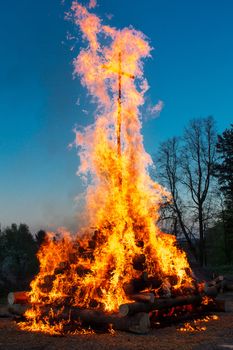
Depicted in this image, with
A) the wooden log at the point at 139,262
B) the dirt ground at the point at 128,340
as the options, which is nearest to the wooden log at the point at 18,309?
the dirt ground at the point at 128,340

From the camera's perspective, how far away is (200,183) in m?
32.4

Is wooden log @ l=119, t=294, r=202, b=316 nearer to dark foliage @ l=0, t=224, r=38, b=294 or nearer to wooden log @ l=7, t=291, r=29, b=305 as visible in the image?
wooden log @ l=7, t=291, r=29, b=305

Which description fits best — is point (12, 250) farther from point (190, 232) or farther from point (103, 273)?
point (103, 273)

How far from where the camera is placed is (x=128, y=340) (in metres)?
9.64

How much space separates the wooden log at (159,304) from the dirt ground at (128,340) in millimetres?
570

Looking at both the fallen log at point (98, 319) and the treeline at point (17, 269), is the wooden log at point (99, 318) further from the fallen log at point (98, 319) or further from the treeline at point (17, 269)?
A: the treeline at point (17, 269)

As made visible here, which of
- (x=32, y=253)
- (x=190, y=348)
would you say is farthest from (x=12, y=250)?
(x=190, y=348)

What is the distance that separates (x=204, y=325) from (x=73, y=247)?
18.1 ft

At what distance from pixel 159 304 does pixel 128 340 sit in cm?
188

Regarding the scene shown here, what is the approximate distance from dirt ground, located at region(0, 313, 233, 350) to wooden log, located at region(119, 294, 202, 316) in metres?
0.57

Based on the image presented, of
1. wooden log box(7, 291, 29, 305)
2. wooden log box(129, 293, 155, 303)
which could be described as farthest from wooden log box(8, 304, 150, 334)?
wooden log box(7, 291, 29, 305)

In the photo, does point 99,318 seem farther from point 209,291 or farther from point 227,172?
point 227,172

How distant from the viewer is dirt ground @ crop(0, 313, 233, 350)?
8.95 metres

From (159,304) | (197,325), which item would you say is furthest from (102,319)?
(197,325)
